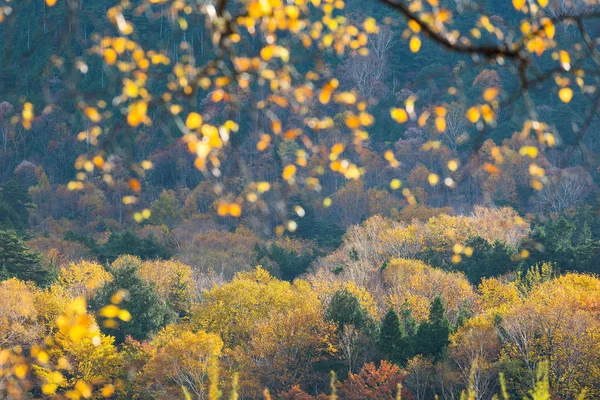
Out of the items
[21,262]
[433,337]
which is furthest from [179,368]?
[21,262]

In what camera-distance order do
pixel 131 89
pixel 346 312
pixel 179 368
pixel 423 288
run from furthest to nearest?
1. pixel 423 288
2. pixel 346 312
3. pixel 179 368
4. pixel 131 89

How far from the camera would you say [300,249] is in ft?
189

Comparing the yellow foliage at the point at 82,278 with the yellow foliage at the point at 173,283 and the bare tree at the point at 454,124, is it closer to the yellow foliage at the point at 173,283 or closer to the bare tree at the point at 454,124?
the yellow foliage at the point at 173,283

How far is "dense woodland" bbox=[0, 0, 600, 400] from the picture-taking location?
679cm

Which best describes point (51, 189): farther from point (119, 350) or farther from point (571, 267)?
point (571, 267)

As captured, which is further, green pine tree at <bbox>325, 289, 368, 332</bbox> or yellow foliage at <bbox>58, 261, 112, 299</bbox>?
yellow foliage at <bbox>58, 261, 112, 299</bbox>

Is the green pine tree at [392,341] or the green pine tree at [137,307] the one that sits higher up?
the green pine tree at [392,341]

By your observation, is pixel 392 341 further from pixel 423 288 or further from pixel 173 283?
pixel 173 283

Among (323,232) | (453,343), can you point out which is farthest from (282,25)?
(323,232)

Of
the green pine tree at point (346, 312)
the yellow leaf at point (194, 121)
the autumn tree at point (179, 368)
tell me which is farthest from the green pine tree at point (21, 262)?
the yellow leaf at point (194, 121)

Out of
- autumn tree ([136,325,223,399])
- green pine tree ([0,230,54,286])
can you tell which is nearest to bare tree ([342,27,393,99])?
green pine tree ([0,230,54,286])

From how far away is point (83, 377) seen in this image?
2958 cm

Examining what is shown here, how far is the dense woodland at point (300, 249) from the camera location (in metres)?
6.79

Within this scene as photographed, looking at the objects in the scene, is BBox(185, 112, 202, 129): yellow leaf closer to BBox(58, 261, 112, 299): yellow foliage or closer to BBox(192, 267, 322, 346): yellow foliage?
BBox(192, 267, 322, 346): yellow foliage
